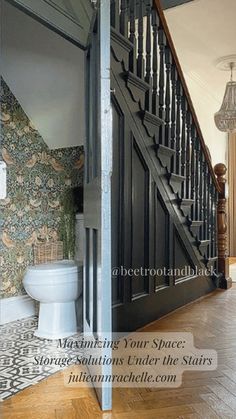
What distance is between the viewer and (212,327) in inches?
101

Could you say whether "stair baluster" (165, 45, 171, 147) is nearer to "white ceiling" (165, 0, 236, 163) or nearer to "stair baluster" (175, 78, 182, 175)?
"stair baluster" (175, 78, 182, 175)

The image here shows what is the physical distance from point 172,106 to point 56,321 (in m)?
1.83

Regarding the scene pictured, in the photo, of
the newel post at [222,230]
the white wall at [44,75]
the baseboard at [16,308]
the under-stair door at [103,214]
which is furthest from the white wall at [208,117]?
the under-stair door at [103,214]

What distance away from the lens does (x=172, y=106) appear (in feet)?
9.82

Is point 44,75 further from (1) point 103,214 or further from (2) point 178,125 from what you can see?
(1) point 103,214

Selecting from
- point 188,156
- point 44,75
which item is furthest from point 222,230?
point 44,75

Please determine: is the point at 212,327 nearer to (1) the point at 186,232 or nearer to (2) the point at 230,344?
(2) the point at 230,344

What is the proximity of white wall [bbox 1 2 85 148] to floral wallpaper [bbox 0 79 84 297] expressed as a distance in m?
0.09

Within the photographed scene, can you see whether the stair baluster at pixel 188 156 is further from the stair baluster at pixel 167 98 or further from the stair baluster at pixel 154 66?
the stair baluster at pixel 154 66

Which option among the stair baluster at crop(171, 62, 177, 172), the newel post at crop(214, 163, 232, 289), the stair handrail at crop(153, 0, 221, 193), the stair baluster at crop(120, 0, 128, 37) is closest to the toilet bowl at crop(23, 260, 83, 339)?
the stair baluster at crop(171, 62, 177, 172)

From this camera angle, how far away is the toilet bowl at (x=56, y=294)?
240 cm

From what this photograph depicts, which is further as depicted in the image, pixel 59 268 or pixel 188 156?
pixel 188 156

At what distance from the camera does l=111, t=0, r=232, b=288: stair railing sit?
8.27 ft

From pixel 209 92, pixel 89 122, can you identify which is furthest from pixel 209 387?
pixel 209 92
